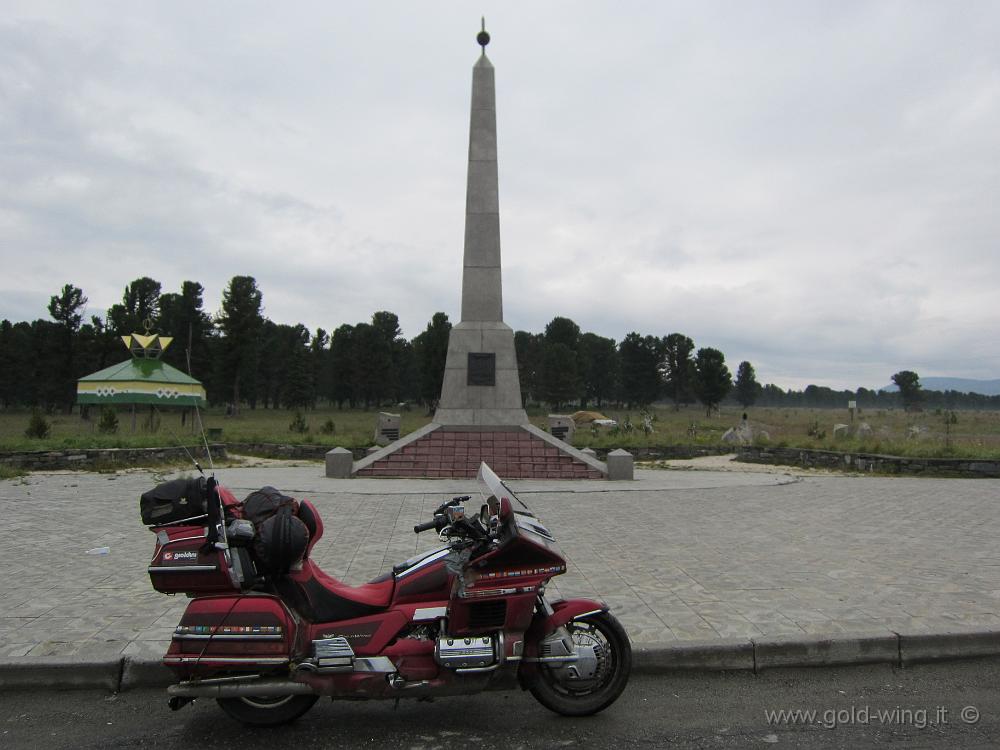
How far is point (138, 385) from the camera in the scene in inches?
987

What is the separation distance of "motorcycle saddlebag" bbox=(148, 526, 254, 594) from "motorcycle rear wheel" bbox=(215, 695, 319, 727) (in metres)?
0.57

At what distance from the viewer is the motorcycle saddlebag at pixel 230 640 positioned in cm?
335

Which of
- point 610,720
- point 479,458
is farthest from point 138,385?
point 610,720

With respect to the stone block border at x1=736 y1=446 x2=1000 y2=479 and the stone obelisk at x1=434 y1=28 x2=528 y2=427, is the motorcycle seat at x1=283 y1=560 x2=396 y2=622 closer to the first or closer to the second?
the stone obelisk at x1=434 y1=28 x2=528 y2=427

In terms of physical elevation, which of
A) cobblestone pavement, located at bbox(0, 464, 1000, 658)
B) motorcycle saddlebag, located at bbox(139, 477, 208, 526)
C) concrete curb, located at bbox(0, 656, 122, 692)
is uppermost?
motorcycle saddlebag, located at bbox(139, 477, 208, 526)

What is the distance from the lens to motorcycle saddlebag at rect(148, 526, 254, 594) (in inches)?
132

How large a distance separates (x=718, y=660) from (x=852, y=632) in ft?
3.07

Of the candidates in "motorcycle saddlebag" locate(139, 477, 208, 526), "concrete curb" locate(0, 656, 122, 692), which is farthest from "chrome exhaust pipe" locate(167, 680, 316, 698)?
"concrete curb" locate(0, 656, 122, 692)

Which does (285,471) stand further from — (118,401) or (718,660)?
(718,660)

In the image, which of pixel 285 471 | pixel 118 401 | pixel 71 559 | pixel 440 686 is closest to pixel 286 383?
pixel 118 401

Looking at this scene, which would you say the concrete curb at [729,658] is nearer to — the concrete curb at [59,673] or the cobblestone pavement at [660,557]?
the concrete curb at [59,673]

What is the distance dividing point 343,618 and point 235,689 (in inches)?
22.3

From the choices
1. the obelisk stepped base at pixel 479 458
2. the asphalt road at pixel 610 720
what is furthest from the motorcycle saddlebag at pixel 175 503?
the obelisk stepped base at pixel 479 458

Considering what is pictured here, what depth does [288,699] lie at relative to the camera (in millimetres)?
3490
